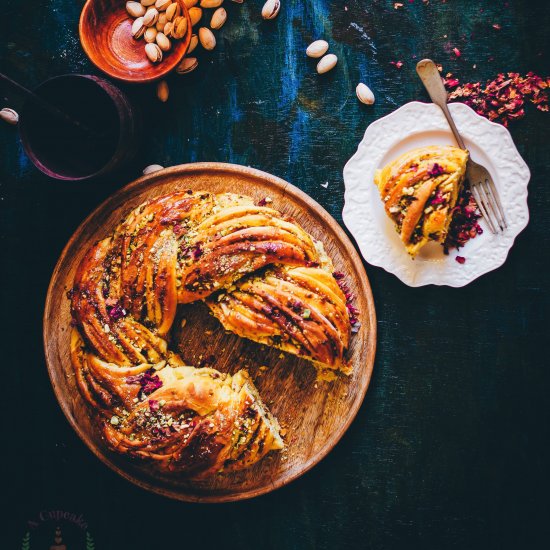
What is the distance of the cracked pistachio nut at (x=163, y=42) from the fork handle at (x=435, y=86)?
145 centimetres

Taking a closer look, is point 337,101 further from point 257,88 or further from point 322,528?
point 322,528

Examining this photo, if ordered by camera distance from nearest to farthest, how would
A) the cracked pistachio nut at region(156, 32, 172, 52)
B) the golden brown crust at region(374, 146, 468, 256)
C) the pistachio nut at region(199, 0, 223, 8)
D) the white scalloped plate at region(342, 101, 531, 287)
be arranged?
the golden brown crust at region(374, 146, 468, 256) → the white scalloped plate at region(342, 101, 531, 287) → the cracked pistachio nut at region(156, 32, 172, 52) → the pistachio nut at region(199, 0, 223, 8)

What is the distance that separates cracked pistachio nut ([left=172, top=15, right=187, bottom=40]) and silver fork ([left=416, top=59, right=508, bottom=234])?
137 centimetres

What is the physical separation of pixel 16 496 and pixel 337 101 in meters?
3.20

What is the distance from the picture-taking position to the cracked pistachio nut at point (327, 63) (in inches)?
120

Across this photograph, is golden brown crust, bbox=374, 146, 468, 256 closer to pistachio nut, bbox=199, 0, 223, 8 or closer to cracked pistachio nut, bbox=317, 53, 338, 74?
cracked pistachio nut, bbox=317, 53, 338, 74

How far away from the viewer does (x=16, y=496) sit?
324 cm

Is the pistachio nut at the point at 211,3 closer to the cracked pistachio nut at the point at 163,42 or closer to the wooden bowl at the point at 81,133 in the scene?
the cracked pistachio nut at the point at 163,42

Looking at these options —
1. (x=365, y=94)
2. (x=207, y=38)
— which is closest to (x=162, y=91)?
(x=207, y=38)

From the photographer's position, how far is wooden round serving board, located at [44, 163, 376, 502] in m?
2.96

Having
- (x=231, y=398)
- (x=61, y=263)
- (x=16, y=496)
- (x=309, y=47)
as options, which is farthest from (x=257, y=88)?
(x=16, y=496)

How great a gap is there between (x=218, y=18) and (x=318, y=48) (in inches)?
25.2

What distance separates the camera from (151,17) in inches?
117

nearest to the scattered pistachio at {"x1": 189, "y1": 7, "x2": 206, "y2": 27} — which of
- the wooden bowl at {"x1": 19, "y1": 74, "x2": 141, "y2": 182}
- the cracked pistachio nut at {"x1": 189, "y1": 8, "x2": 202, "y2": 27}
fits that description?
the cracked pistachio nut at {"x1": 189, "y1": 8, "x2": 202, "y2": 27}
